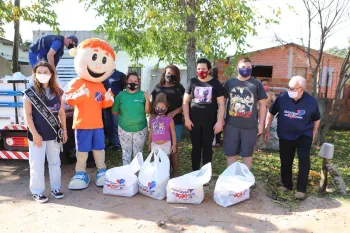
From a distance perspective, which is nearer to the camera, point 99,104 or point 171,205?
point 171,205

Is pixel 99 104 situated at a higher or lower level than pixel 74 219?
higher

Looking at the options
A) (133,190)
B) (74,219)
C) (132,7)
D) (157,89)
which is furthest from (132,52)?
(74,219)

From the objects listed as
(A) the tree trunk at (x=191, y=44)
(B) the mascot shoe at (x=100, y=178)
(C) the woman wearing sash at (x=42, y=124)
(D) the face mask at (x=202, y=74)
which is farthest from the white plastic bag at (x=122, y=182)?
(A) the tree trunk at (x=191, y=44)

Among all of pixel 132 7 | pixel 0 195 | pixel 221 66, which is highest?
pixel 132 7

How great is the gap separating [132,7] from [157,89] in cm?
197

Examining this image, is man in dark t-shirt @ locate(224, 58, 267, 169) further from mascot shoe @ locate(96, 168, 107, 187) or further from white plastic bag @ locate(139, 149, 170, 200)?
mascot shoe @ locate(96, 168, 107, 187)

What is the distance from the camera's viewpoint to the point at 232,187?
11.6 feet

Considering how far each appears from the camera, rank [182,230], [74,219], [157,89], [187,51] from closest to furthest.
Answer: [182,230] → [74,219] → [157,89] → [187,51]

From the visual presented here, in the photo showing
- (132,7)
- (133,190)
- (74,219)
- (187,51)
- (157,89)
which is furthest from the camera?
(187,51)

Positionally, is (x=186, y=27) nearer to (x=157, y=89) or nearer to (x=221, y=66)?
(x=157, y=89)

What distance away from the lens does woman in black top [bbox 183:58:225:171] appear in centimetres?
392

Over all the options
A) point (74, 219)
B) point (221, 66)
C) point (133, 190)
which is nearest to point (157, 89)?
point (133, 190)

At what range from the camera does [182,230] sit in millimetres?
3016

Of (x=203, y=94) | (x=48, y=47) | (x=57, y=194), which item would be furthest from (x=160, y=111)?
(x=48, y=47)
